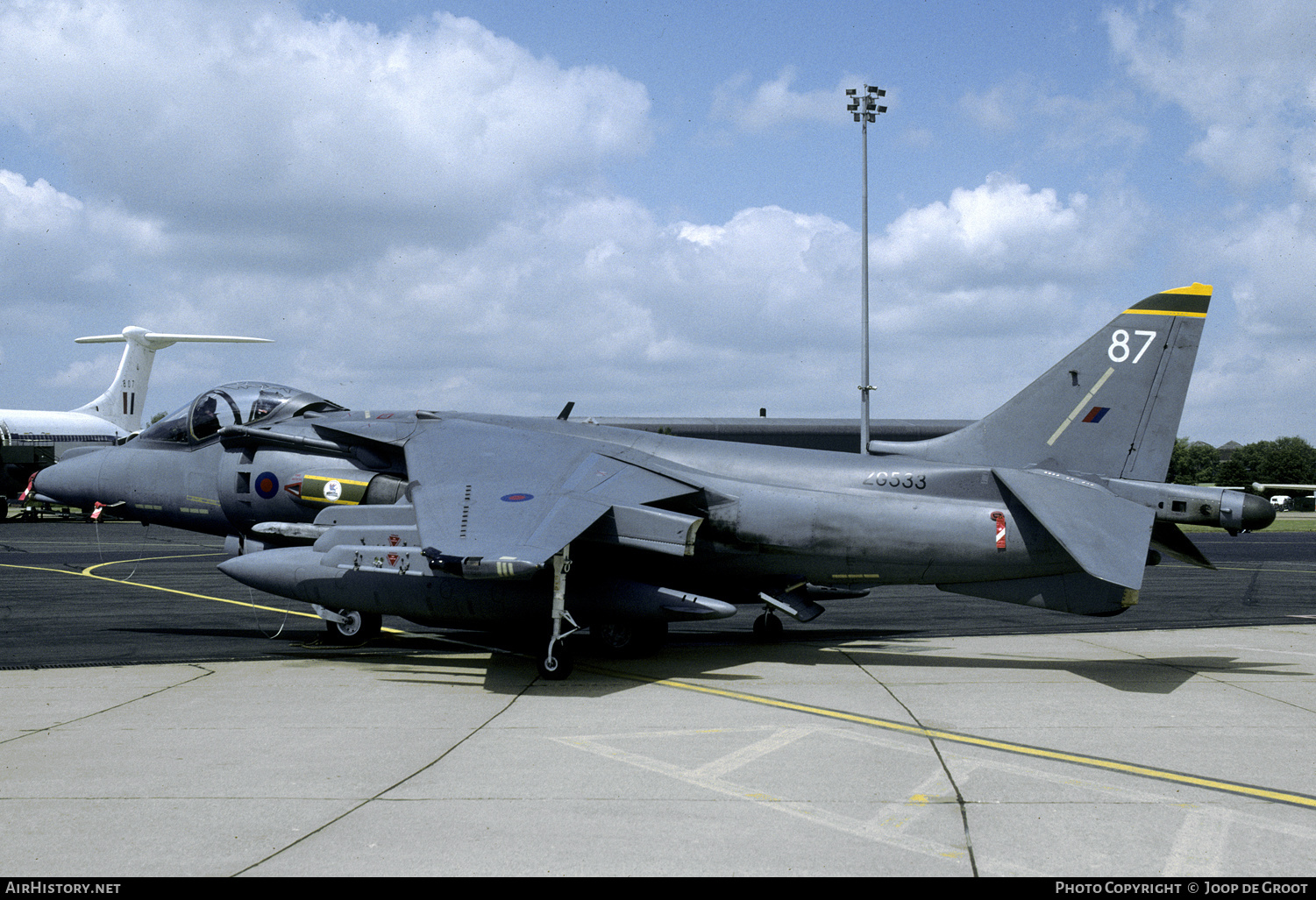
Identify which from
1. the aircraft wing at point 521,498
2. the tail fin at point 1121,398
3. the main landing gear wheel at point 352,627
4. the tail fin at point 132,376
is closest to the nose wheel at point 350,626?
the main landing gear wheel at point 352,627

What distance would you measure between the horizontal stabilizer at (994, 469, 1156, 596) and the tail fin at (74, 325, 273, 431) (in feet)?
195

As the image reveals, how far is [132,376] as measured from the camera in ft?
206

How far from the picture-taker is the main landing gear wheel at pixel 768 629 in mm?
14797

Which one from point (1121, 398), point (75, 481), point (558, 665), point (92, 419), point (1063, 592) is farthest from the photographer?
point (92, 419)

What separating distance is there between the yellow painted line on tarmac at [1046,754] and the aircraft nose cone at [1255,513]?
16.5 feet

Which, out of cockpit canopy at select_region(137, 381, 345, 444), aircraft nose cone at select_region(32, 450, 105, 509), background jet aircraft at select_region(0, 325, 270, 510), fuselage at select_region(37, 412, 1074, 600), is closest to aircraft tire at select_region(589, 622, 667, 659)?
fuselage at select_region(37, 412, 1074, 600)

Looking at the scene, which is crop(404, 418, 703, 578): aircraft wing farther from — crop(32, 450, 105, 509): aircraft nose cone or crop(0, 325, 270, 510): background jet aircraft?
crop(0, 325, 270, 510): background jet aircraft

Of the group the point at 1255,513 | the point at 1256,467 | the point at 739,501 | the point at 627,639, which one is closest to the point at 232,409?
the point at 627,639

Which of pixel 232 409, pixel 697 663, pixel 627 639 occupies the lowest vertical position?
pixel 697 663

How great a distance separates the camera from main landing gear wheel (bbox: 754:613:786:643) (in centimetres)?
1480

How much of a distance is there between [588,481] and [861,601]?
10325 mm

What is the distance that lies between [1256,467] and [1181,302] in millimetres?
156981

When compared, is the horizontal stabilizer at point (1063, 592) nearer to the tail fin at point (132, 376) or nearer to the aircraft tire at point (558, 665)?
the aircraft tire at point (558, 665)

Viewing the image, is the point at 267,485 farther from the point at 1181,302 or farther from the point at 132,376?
the point at 132,376
